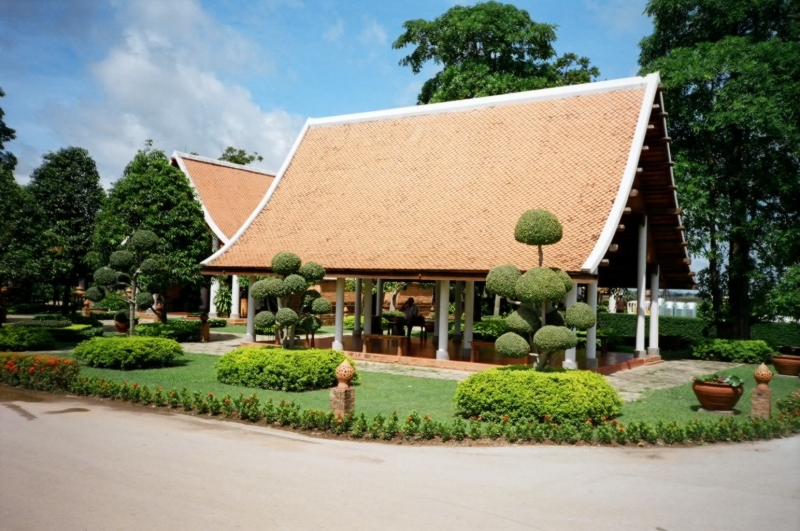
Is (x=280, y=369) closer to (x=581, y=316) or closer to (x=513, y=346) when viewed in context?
(x=513, y=346)

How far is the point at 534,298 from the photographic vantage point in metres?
11.0

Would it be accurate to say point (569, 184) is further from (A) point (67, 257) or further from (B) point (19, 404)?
(A) point (67, 257)

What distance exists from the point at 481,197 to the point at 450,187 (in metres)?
1.23

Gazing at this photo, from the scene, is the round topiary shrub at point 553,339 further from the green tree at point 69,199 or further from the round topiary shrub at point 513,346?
the green tree at point 69,199

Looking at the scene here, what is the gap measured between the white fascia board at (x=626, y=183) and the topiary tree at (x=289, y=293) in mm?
5859

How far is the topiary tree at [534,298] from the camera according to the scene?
1088 cm

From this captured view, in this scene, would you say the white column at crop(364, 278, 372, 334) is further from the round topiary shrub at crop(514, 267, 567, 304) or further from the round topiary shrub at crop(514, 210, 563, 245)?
the round topiary shrub at crop(514, 267, 567, 304)

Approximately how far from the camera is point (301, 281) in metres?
14.3

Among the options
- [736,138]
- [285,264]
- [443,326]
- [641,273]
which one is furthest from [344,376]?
[736,138]

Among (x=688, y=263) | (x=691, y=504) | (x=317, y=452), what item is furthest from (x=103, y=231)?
(x=691, y=504)

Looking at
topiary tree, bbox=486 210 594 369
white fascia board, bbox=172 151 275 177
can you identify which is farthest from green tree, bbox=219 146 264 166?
topiary tree, bbox=486 210 594 369

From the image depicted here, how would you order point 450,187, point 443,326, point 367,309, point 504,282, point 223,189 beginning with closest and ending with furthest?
point 504,282 → point 443,326 → point 450,187 → point 367,309 → point 223,189

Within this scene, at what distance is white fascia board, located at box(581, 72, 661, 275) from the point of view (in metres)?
14.2

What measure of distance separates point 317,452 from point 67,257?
1063 inches
